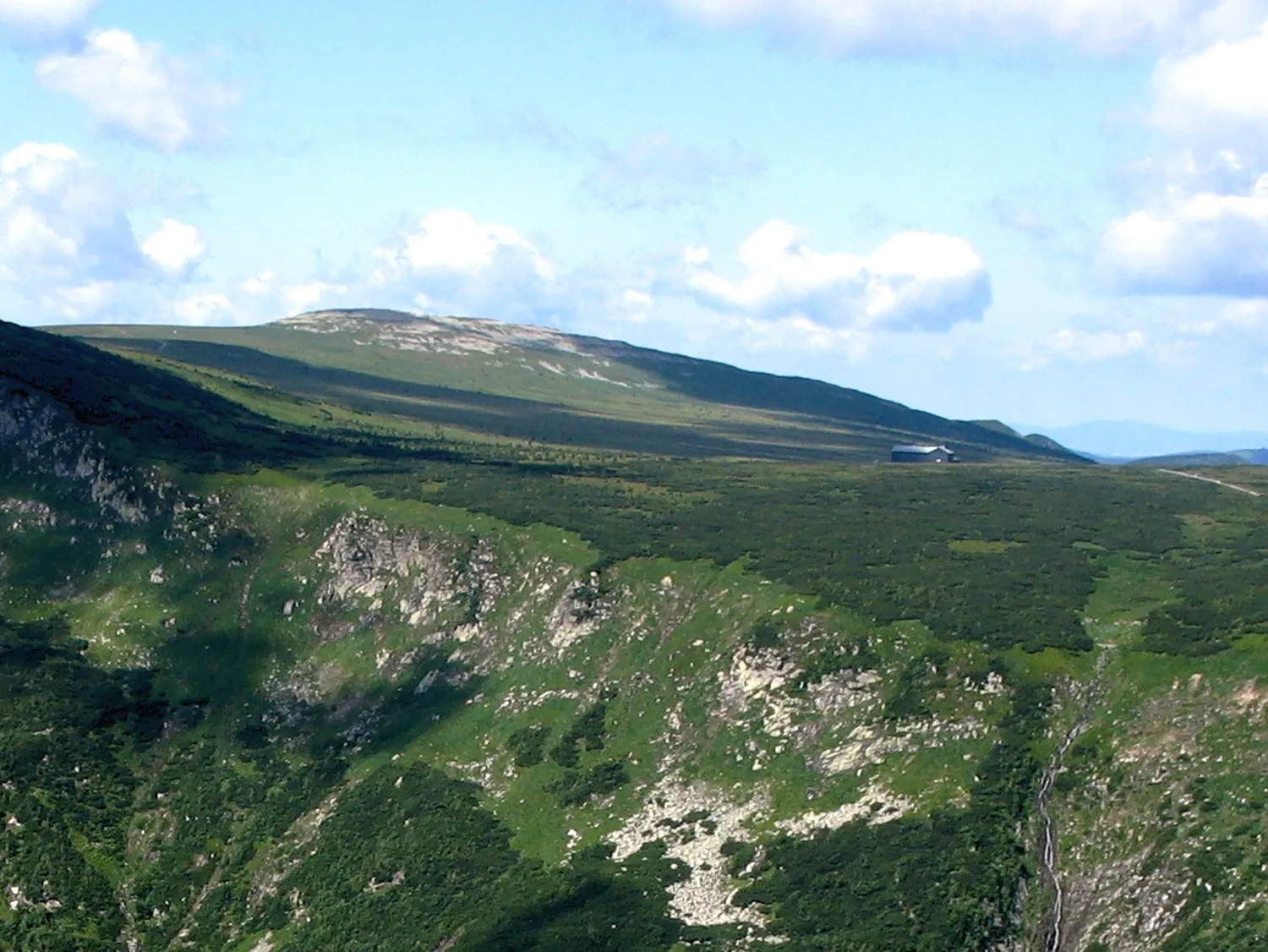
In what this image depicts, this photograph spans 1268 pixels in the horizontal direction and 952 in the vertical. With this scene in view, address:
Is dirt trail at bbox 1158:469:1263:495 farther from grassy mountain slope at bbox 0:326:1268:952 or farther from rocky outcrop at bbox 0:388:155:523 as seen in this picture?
rocky outcrop at bbox 0:388:155:523

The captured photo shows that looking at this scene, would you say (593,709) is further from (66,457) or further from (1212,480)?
(1212,480)

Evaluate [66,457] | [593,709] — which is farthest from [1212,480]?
[66,457]

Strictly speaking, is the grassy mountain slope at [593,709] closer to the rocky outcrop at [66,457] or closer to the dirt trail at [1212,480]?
the rocky outcrop at [66,457]

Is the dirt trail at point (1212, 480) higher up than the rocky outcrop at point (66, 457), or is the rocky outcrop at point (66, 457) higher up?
the dirt trail at point (1212, 480)

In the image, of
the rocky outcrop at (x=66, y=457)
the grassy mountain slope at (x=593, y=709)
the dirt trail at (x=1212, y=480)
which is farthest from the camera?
the dirt trail at (x=1212, y=480)

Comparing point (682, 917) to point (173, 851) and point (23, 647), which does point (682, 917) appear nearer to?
point (173, 851)

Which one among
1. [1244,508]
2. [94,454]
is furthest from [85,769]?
[1244,508]

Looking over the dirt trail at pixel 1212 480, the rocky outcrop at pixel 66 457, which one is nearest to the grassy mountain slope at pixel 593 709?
the rocky outcrop at pixel 66 457

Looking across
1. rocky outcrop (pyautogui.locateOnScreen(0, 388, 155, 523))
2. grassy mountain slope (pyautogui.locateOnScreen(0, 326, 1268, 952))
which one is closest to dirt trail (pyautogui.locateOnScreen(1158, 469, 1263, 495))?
grassy mountain slope (pyautogui.locateOnScreen(0, 326, 1268, 952))
